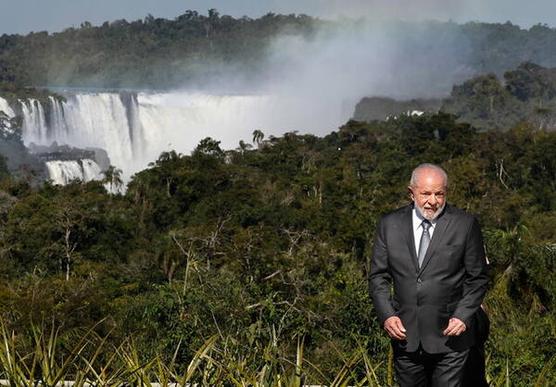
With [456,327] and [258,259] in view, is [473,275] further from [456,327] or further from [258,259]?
[258,259]

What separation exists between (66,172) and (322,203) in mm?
20370

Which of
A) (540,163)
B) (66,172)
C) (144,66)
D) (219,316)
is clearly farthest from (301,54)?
(219,316)

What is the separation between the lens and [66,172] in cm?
4944

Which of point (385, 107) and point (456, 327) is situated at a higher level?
point (456, 327)

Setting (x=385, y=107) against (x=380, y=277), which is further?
(x=385, y=107)

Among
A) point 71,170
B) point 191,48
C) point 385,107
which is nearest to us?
point 71,170

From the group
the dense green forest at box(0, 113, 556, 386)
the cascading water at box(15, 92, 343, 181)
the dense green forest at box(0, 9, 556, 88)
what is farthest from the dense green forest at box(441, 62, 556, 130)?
the dense green forest at box(0, 9, 556, 88)

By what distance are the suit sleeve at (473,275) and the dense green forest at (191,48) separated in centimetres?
9414

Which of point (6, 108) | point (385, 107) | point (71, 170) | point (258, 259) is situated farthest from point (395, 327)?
point (385, 107)

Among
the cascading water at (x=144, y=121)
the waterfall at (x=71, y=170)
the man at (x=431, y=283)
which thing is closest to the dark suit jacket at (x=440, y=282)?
the man at (x=431, y=283)

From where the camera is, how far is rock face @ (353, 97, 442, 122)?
97.1 meters

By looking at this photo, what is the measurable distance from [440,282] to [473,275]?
4.6 inches

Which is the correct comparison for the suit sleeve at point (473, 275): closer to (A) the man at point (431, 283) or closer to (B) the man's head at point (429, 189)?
(A) the man at point (431, 283)

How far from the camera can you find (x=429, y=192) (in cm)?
319
